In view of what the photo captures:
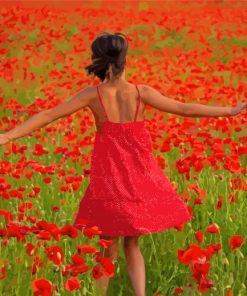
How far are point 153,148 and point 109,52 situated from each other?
2056 millimetres

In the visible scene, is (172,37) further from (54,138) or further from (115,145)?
(115,145)

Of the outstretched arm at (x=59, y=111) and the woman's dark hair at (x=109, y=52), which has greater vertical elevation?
→ the woman's dark hair at (x=109, y=52)

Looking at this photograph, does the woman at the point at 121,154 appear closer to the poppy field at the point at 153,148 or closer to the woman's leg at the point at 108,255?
the woman's leg at the point at 108,255

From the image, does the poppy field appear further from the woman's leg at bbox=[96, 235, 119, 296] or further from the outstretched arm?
the outstretched arm

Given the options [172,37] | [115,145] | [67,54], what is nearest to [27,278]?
[115,145]

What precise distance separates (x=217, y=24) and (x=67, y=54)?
17.1 feet

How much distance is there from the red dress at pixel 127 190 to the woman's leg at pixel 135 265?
0.16 meters

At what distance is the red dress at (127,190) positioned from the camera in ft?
12.5

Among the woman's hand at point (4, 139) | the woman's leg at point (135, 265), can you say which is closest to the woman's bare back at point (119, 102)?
the woman's hand at point (4, 139)

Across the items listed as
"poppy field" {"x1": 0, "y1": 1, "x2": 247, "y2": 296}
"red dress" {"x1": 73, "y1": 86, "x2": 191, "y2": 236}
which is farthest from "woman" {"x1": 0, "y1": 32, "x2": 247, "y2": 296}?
"poppy field" {"x1": 0, "y1": 1, "x2": 247, "y2": 296}

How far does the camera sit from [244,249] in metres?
4.31

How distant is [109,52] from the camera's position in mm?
3895

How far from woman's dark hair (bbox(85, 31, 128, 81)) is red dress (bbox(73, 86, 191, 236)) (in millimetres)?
172

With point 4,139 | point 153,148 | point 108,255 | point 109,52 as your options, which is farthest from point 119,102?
point 153,148
